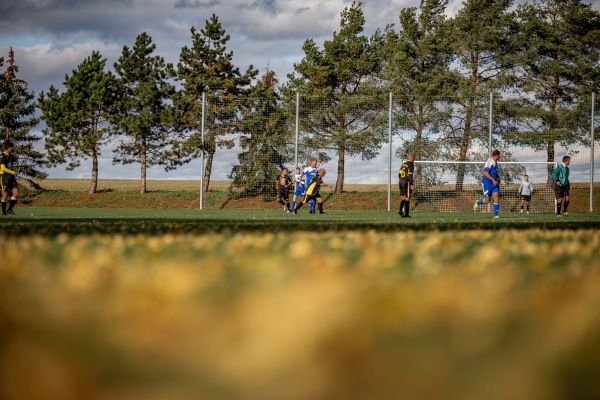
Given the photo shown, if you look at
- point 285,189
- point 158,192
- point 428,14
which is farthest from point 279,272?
point 428,14

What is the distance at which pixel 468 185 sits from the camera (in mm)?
30375

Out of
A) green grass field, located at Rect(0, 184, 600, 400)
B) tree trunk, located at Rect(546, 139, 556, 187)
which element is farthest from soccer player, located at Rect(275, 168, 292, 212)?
green grass field, located at Rect(0, 184, 600, 400)

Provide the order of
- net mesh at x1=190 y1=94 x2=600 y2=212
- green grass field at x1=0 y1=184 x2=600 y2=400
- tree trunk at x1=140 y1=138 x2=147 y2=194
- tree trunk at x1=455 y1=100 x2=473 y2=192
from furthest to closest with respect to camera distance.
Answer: tree trunk at x1=140 y1=138 x2=147 y2=194 < tree trunk at x1=455 y1=100 x2=473 y2=192 < net mesh at x1=190 y1=94 x2=600 y2=212 < green grass field at x1=0 y1=184 x2=600 y2=400

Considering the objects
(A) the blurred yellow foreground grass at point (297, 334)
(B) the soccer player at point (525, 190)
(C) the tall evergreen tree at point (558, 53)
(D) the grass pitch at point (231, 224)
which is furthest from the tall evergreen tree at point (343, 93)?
(A) the blurred yellow foreground grass at point (297, 334)

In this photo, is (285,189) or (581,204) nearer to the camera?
(285,189)

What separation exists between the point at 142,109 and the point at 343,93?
42.2ft

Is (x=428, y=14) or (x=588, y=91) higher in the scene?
(x=428, y=14)

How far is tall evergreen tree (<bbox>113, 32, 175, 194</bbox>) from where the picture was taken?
40312 millimetres

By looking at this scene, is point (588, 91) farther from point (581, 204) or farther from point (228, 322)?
point (228, 322)

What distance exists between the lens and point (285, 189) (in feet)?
94.3

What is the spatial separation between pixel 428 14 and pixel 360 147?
14933 mm

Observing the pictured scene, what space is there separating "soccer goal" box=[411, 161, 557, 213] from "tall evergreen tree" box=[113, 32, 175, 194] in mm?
16694

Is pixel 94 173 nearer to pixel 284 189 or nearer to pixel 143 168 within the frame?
pixel 143 168

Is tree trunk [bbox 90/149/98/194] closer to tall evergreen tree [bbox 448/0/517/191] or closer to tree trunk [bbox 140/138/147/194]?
tree trunk [bbox 140/138/147/194]
